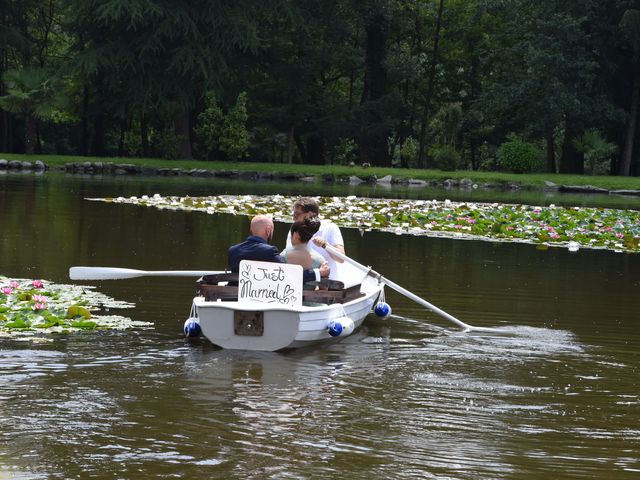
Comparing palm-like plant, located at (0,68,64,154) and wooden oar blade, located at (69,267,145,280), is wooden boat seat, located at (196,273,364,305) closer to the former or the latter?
wooden oar blade, located at (69,267,145,280)

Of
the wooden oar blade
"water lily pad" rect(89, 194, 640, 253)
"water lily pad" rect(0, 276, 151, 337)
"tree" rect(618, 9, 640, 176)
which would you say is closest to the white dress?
the wooden oar blade

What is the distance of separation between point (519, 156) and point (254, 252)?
41.8 m

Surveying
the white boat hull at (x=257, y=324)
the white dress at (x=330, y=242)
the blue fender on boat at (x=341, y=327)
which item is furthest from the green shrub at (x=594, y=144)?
the white boat hull at (x=257, y=324)

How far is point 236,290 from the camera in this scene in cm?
995

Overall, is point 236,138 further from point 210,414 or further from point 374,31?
point 210,414

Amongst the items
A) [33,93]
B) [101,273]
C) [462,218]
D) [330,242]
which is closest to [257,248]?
[330,242]

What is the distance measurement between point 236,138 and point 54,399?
45.3m

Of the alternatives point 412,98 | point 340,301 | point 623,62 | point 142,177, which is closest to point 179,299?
point 340,301

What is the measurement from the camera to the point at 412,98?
60031mm

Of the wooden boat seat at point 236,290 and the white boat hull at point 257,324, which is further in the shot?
the wooden boat seat at point 236,290

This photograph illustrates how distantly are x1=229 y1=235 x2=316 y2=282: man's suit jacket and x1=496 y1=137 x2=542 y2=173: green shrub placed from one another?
4151cm

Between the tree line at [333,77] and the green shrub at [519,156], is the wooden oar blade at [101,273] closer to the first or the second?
the tree line at [333,77]

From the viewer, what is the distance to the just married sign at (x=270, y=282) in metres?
9.63

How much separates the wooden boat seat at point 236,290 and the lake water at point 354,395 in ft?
1.58
